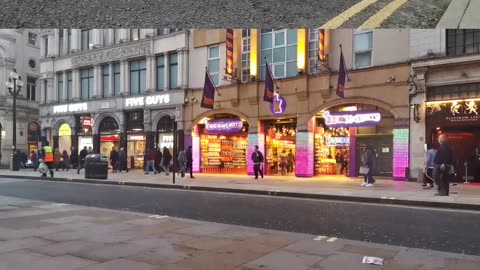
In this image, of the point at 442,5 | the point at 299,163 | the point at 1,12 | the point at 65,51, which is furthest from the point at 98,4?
the point at 65,51

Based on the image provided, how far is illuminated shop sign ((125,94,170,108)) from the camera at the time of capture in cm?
2955

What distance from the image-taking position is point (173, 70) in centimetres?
2970

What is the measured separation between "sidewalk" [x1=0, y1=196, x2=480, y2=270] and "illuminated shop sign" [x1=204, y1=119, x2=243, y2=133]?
55.3 feet

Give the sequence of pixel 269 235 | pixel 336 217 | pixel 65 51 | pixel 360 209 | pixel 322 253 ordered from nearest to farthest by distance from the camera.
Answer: pixel 322 253, pixel 269 235, pixel 336 217, pixel 360 209, pixel 65 51

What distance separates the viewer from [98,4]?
227cm

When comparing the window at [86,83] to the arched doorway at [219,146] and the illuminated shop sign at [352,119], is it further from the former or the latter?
the illuminated shop sign at [352,119]

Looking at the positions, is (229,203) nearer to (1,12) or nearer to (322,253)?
(322,253)

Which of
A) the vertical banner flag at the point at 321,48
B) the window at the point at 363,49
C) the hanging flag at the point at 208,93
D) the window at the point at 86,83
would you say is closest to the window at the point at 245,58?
the hanging flag at the point at 208,93

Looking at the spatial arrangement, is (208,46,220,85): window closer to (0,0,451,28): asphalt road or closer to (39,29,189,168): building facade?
(39,29,189,168): building facade

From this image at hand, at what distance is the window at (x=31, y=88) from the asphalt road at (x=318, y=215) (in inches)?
1309

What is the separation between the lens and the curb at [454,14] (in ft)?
7.36

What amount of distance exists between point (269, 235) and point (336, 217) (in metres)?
2.97

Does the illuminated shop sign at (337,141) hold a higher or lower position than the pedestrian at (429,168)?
higher

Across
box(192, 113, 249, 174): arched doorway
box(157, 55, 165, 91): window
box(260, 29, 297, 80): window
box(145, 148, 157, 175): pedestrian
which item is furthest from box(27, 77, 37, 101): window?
box(260, 29, 297, 80): window
